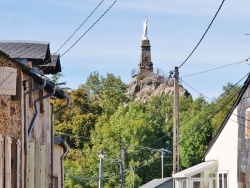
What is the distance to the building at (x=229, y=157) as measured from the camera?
40562 millimetres

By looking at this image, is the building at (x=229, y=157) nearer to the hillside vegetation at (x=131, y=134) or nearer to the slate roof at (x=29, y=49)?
the slate roof at (x=29, y=49)

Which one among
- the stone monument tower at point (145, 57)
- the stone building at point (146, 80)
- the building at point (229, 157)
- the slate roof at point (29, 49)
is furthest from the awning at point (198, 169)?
the stone monument tower at point (145, 57)

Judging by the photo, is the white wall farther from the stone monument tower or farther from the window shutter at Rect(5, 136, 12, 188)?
the stone monument tower

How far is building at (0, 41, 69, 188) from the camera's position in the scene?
24.3m

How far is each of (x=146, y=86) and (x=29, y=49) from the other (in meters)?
122

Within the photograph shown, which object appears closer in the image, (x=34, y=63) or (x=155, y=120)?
(x=34, y=63)

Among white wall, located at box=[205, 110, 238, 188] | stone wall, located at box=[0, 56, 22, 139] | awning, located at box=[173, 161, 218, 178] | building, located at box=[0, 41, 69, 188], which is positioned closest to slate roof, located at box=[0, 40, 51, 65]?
building, located at box=[0, 41, 69, 188]

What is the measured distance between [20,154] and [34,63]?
602cm

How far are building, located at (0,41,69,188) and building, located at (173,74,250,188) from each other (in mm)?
8060

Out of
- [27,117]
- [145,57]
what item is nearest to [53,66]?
[27,117]

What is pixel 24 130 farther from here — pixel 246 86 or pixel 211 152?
pixel 211 152

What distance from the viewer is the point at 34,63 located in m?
31.7

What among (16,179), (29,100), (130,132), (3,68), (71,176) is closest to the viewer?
(3,68)

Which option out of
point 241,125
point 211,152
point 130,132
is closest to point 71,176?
point 130,132
